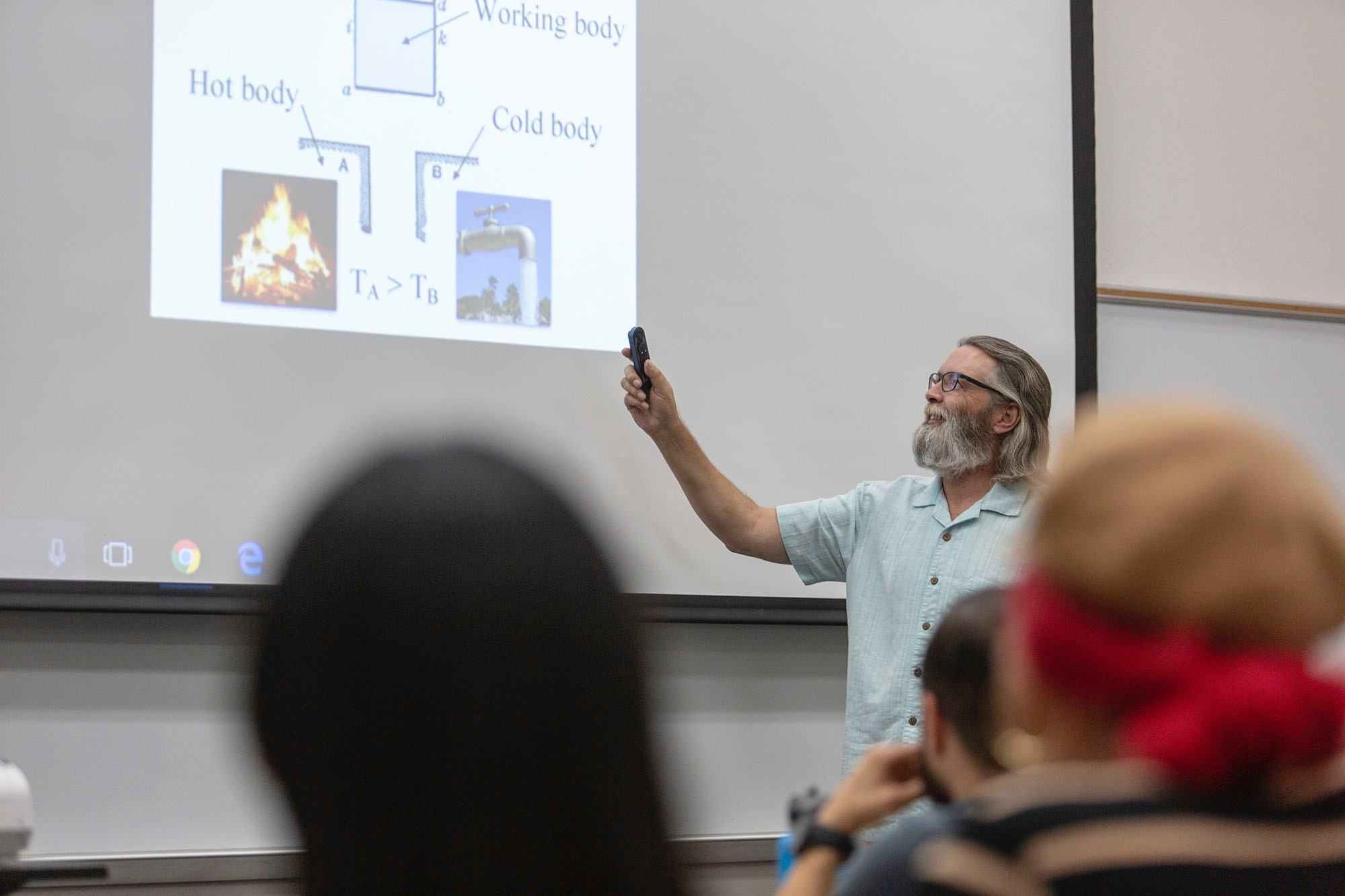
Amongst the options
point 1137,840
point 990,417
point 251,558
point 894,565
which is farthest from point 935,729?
point 251,558

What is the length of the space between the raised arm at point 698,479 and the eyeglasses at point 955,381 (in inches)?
17.6

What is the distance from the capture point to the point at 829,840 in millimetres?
970

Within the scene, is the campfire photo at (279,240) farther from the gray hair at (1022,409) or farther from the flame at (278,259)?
the gray hair at (1022,409)

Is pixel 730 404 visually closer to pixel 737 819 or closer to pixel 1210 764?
pixel 737 819

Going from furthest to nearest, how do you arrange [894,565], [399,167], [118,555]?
[399,167] < [894,565] < [118,555]

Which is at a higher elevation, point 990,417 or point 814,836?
point 990,417

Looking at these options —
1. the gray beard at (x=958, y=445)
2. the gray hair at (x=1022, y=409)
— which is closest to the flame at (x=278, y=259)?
the gray beard at (x=958, y=445)

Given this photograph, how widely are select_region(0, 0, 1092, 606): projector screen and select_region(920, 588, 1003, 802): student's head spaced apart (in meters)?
Result: 1.20

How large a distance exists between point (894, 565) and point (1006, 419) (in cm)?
39

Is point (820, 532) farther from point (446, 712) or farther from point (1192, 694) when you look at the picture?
point (446, 712)

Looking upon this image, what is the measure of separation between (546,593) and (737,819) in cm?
217

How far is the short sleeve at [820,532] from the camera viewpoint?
2.39 meters

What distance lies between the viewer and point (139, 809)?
2236 millimetres

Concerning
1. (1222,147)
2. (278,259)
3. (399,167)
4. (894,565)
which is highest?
(1222,147)
